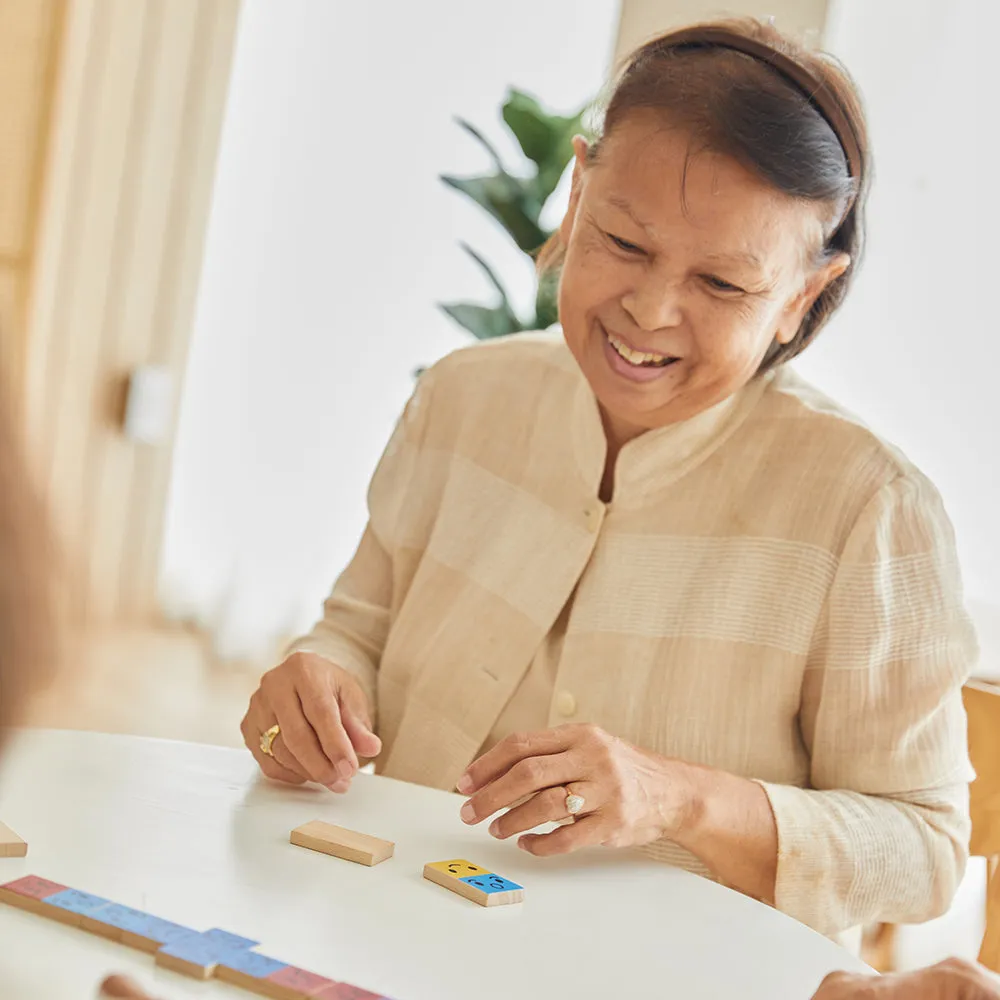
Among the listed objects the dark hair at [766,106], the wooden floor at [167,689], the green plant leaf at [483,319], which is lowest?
the wooden floor at [167,689]

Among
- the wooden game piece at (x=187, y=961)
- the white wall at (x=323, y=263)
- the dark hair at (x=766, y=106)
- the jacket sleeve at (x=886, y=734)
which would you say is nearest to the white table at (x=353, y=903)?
the wooden game piece at (x=187, y=961)

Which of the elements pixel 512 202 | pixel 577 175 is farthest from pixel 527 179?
pixel 577 175

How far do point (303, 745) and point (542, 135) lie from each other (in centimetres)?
190

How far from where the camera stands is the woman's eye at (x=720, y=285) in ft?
5.16

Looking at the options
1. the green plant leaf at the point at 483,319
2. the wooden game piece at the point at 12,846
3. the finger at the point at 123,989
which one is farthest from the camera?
the green plant leaf at the point at 483,319

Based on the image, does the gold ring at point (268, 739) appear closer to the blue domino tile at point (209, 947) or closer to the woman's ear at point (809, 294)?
the blue domino tile at point (209, 947)

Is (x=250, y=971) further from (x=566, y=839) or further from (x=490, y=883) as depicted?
(x=566, y=839)

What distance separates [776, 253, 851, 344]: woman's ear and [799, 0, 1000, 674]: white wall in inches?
52.1

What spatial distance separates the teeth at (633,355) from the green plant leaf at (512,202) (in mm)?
1377

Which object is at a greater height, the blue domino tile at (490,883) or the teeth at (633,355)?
the teeth at (633,355)

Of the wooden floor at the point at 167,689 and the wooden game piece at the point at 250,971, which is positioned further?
the wooden floor at the point at 167,689

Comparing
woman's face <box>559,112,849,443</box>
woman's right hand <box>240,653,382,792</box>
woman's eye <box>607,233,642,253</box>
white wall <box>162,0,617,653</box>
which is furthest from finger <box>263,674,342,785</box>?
white wall <box>162,0,617,653</box>

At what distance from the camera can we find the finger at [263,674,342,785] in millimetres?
1426

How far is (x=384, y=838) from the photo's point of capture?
131 centimetres
